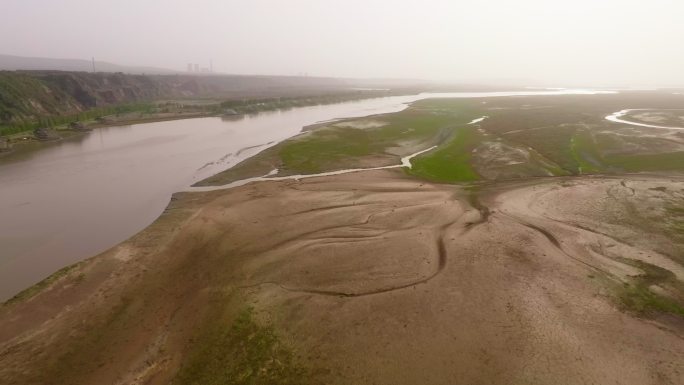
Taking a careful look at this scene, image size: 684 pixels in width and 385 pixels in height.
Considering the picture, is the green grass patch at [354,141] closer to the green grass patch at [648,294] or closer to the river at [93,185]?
the river at [93,185]

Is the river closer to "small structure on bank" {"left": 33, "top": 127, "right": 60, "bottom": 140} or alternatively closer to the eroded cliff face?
"small structure on bank" {"left": 33, "top": 127, "right": 60, "bottom": 140}

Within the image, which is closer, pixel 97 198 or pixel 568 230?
pixel 568 230

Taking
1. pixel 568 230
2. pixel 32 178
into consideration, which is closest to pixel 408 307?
pixel 568 230

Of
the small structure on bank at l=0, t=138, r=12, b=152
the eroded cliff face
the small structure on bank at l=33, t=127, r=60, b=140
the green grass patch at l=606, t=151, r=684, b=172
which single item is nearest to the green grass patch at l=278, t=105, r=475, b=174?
the green grass patch at l=606, t=151, r=684, b=172

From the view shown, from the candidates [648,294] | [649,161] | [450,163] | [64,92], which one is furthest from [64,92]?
[649,161]

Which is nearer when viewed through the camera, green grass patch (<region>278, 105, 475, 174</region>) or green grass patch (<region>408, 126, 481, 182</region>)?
green grass patch (<region>408, 126, 481, 182</region>)

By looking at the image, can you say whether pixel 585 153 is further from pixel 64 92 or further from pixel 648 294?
pixel 64 92

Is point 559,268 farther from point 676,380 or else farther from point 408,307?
point 408,307
